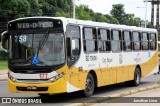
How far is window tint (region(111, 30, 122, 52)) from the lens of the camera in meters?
19.6

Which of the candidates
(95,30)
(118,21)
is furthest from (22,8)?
(118,21)

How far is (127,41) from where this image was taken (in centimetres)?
2109

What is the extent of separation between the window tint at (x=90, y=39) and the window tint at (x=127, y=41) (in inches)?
127

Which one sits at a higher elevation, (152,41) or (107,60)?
(152,41)

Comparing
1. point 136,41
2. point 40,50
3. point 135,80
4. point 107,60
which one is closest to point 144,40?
point 136,41

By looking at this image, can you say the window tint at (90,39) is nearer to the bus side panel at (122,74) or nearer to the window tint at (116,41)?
the window tint at (116,41)

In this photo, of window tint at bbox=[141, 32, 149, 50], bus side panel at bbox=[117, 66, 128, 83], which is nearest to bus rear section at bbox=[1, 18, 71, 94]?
bus side panel at bbox=[117, 66, 128, 83]

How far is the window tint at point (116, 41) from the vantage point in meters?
19.6

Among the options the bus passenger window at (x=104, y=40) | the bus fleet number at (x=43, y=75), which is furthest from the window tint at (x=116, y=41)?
the bus fleet number at (x=43, y=75)

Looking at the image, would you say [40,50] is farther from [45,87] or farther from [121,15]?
[121,15]

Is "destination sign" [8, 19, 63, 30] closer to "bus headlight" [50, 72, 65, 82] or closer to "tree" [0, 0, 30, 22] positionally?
"bus headlight" [50, 72, 65, 82]

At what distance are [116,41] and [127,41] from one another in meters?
1.38

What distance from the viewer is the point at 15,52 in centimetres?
1569

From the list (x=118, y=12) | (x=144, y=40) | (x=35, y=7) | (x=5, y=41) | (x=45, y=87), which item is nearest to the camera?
(x=45, y=87)
